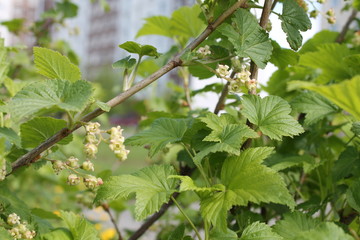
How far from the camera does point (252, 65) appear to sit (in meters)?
0.84

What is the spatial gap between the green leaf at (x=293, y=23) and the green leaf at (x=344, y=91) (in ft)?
0.91

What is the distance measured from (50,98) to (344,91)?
41 centimetres

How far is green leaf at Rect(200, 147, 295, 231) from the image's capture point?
0.65m

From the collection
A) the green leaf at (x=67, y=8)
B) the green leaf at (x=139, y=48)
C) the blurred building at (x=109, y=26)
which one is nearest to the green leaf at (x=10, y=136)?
the green leaf at (x=139, y=48)

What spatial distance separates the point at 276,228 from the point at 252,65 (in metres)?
0.30

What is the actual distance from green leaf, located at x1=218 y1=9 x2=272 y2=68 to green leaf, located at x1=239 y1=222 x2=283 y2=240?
28 centimetres

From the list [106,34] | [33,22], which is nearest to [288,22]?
[33,22]

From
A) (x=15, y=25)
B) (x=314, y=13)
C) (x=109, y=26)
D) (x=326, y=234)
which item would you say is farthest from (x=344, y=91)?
(x=109, y=26)

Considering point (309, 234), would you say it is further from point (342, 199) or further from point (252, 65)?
point (342, 199)

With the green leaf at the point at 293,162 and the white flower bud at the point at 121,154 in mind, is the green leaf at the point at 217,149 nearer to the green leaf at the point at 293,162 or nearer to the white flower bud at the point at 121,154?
the white flower bud at the point at 121,154

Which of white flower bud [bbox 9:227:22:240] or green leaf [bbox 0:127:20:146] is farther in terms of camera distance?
green leaf [bbox 0:127:20:146]

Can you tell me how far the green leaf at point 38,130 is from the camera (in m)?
0.75

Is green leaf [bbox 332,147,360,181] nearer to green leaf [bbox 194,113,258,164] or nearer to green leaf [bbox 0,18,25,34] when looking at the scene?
green leaf [bbox 194,113,258,164]

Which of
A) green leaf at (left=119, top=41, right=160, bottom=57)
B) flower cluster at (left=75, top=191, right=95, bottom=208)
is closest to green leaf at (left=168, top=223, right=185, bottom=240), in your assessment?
green leaf at (left=119, top=41, right=160, bottom=57)
